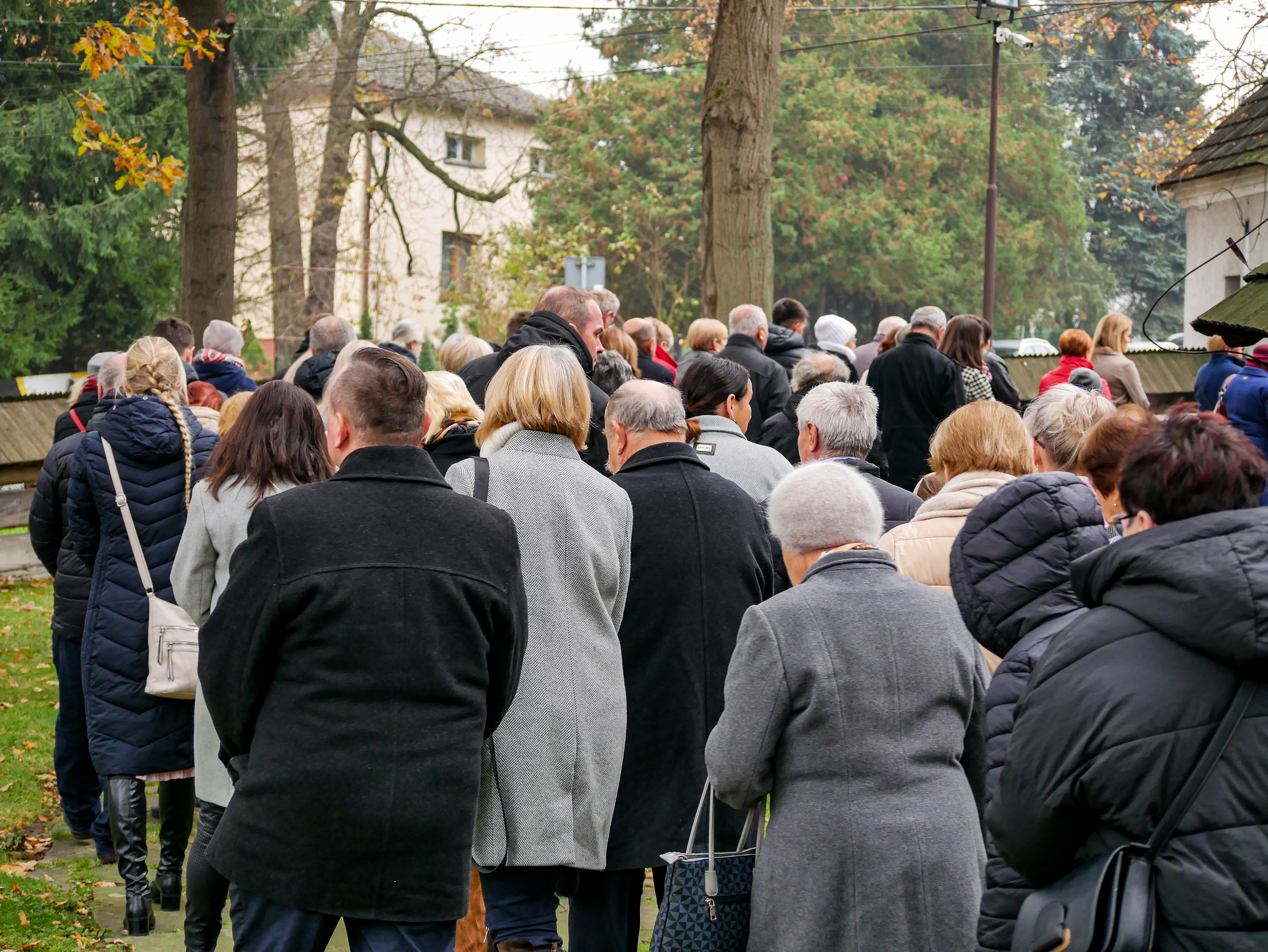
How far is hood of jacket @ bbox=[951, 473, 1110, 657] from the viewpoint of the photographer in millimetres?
3145

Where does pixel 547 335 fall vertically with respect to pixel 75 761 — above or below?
above

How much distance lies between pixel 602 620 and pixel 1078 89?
180 feet

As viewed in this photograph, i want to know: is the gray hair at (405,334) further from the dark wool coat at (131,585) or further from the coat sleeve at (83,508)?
the dark wool coat at (131,585)

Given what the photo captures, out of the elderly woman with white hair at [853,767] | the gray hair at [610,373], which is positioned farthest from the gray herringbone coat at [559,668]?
the gray hair at [610,373]

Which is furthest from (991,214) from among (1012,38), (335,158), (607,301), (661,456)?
(661,456)

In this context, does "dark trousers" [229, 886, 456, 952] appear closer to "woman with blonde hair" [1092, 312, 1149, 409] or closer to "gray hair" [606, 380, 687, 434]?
"gray hair" [606, 380, 687, 434]

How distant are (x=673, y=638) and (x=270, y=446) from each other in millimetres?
1574

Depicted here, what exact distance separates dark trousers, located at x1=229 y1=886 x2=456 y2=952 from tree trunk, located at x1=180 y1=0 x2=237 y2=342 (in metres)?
10.9

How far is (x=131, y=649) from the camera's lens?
211 inches

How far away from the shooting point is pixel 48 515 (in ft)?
20.2

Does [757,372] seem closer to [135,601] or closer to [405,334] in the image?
[405,334]

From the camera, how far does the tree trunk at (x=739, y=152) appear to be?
11.1 m

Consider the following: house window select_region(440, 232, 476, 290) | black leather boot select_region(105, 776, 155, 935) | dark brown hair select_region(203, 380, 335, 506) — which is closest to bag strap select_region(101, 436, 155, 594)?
dark brown hair select_region(203, 380, 335, 506)

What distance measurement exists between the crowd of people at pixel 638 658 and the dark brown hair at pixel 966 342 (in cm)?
381
